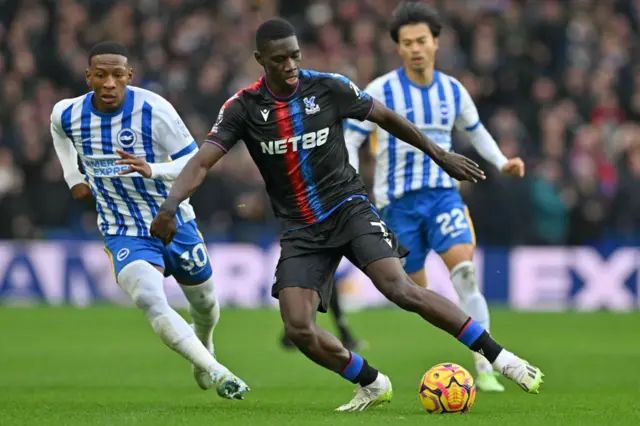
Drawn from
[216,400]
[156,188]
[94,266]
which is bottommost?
[94,266]

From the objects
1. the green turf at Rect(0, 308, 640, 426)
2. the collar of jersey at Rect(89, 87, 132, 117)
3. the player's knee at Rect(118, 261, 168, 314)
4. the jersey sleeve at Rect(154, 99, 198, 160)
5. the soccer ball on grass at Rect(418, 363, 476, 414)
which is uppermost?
the collar of jersey at Rect(89, 87, 132, 117)

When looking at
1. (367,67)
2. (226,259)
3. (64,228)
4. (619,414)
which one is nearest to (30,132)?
(64,228)

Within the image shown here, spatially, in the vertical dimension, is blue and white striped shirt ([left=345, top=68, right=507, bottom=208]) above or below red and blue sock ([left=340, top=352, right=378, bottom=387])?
above

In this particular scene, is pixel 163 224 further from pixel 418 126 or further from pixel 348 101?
pixel 418 126

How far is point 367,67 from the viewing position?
20.6 metres

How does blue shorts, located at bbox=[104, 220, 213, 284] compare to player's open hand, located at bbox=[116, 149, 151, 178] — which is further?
blue shorts, located at bbox=[104, 220, 213, 284]

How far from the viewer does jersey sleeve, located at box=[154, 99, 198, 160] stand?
906 cm

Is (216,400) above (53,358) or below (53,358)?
above

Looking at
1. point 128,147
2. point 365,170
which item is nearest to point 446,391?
point 128,147

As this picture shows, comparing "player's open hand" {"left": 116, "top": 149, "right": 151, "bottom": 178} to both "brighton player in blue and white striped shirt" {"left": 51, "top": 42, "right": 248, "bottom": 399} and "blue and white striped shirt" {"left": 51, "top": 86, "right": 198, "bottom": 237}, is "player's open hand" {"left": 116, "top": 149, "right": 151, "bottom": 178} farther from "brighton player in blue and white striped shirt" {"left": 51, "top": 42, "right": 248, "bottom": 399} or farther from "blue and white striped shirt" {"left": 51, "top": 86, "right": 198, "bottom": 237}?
"blue and white striped shirt" {"left": 51, "top": 86, "right": 198, "bottom": 237}

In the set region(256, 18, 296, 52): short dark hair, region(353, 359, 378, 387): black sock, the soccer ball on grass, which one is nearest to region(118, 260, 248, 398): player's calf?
region(353, 359, 378, 387): black sock

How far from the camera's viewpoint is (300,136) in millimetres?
8219

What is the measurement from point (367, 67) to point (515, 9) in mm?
4503

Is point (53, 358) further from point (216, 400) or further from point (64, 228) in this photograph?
point (64, 228)
